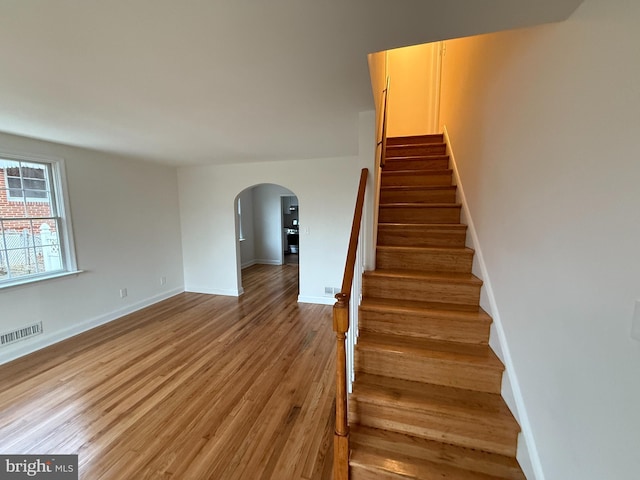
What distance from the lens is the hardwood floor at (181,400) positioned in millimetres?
1661

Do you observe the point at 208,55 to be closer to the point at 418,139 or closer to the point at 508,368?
the point at 508,368

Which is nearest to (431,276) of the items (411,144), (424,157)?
(424,157)

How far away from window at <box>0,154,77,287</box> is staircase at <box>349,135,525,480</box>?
3752mm

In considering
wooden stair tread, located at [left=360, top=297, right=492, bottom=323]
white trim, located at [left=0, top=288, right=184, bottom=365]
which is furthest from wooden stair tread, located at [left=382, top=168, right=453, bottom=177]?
white trim, located at [left=0, top=288, right=184, bottom=365]

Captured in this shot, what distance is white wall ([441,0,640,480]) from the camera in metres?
0.84

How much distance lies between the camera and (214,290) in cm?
500

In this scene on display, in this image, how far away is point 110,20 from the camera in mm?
1118

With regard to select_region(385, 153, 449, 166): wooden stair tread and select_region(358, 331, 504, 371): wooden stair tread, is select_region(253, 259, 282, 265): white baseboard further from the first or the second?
select_region(358, 331, 504, 371): wooden stair tread

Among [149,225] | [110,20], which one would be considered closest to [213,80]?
[110,20]

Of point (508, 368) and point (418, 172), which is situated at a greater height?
point (418, 172)

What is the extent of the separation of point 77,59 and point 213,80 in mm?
673

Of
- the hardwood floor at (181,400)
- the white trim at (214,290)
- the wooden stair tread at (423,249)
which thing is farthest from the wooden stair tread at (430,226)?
the white trim at (214,290)

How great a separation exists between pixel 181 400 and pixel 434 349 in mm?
2040

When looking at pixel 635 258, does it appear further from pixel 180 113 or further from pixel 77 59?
pixel 180 113
